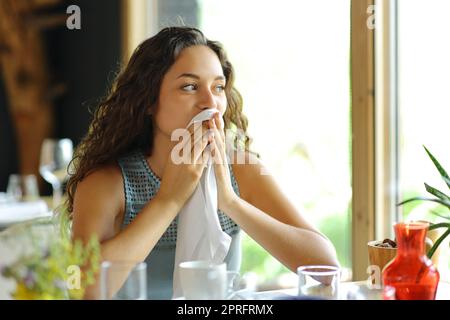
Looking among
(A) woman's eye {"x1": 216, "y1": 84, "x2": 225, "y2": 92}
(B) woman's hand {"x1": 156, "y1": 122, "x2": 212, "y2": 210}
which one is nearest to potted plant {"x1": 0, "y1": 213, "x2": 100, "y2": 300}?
(B) woman's hand {"x1": 156, "y1": 122, "x2": 212, "y2": 210}

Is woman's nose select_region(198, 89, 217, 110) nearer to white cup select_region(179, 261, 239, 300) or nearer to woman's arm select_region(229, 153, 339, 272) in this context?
woman's arm select_region(229, 153, 339, 272)

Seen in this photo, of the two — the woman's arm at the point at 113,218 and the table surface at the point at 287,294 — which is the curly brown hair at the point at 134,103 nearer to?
the woman's arm at the point at 113,218

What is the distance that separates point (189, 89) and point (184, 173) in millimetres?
216

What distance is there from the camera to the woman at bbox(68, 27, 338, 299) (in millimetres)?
1623

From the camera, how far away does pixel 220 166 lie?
166 centimetres

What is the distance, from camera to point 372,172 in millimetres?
2238

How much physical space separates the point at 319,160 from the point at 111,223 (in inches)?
55.0

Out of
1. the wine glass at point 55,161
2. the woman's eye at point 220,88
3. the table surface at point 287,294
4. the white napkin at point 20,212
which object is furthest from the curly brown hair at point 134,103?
the wine glass at point 55,161

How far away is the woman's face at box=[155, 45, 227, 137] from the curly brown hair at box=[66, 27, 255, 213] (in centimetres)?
3

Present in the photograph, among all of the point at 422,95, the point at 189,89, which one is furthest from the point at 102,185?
the point at 422,95

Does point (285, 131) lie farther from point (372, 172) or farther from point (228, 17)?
point (372, 172)

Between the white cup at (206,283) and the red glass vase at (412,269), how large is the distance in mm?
286

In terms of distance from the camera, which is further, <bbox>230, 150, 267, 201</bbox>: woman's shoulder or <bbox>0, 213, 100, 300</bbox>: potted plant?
<bbox>230, 150, 267, 201</bbox>: woman's shoulder

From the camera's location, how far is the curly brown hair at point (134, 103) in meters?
1.80
